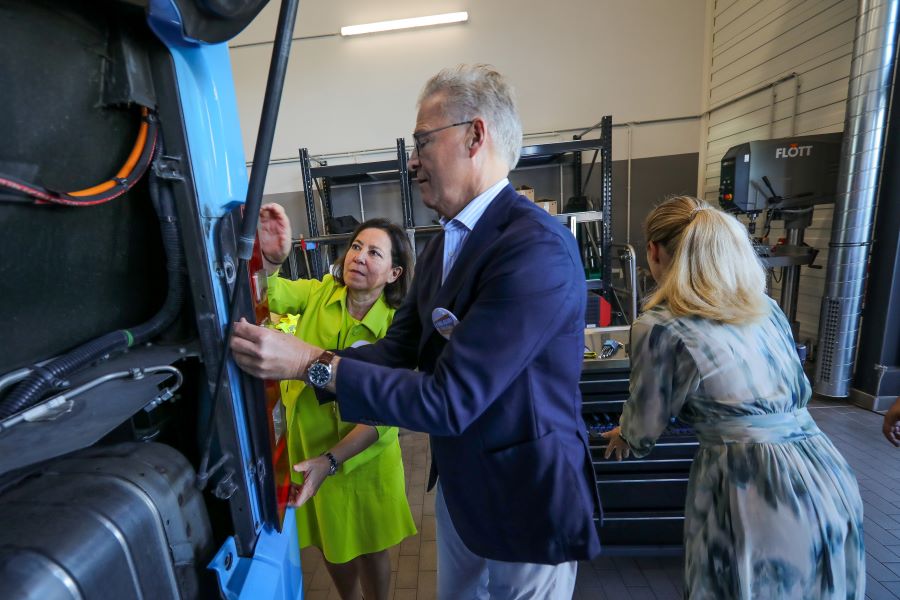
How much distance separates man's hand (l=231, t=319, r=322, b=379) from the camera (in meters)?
0.85

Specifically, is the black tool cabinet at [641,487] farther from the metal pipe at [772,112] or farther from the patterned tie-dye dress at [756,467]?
the metal pipe at [772,112]

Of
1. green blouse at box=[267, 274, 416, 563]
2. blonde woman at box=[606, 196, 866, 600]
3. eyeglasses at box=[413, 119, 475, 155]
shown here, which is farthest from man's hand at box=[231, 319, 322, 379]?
blonde woman at box=[606, 196, 866, 600]

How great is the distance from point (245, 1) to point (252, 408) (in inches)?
30.2

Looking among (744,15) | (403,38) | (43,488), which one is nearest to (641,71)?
(744,15)

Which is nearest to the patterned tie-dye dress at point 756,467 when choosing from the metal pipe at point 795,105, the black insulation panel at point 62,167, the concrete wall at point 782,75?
the black insulation panel at point 62,167

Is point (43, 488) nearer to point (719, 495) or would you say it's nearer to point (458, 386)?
point (458, 386)

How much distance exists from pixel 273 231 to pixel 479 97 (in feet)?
2.28

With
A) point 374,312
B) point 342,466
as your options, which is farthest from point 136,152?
point 342,466

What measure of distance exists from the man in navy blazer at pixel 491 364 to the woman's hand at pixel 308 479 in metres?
0.39

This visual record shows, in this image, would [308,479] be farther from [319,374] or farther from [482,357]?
[482,357]

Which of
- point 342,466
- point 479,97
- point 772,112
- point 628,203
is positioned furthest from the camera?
point 628,203

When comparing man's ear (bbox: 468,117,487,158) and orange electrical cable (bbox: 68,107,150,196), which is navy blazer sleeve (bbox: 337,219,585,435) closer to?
man's ear (bbox: 468,117,487,158)

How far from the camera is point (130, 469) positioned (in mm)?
712

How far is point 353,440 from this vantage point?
1.42 m
